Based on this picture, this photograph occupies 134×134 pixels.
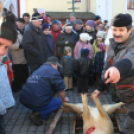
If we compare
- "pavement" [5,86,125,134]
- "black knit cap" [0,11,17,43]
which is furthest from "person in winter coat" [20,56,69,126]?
"black knit cap" [0,11,17,43]

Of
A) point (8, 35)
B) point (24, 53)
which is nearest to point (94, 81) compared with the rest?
point (24, 53)

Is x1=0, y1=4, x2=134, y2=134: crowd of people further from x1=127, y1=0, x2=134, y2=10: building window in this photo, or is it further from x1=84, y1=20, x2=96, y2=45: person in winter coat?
x1=127, y1=0, x2=134, y2=10: building window

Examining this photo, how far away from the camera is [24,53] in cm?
560

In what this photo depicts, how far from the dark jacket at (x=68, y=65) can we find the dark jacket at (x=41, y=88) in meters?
1.68

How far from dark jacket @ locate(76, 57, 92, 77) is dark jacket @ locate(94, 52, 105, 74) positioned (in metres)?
0.27

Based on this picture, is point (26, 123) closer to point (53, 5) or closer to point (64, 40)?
point (64, 40)

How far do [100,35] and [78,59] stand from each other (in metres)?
1.11

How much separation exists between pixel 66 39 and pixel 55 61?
1.95 meters

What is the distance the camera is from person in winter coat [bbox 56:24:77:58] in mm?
6027

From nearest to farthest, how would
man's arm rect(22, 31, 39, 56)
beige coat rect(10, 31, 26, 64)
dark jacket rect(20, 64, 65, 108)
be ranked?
dark jacket rect(20, 64, 65, 108) → man's arm rect(22, 31, 39, 56) → beige coat rect(10, 31, 26, 64)

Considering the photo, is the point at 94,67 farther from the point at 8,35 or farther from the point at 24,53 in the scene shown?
the point at 8,35

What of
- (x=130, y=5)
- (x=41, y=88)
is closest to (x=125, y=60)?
(x=41, y=88)

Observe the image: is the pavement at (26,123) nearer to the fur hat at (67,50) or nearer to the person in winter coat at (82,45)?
the fur hat at (67,50)

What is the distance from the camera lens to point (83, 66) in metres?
5.46
